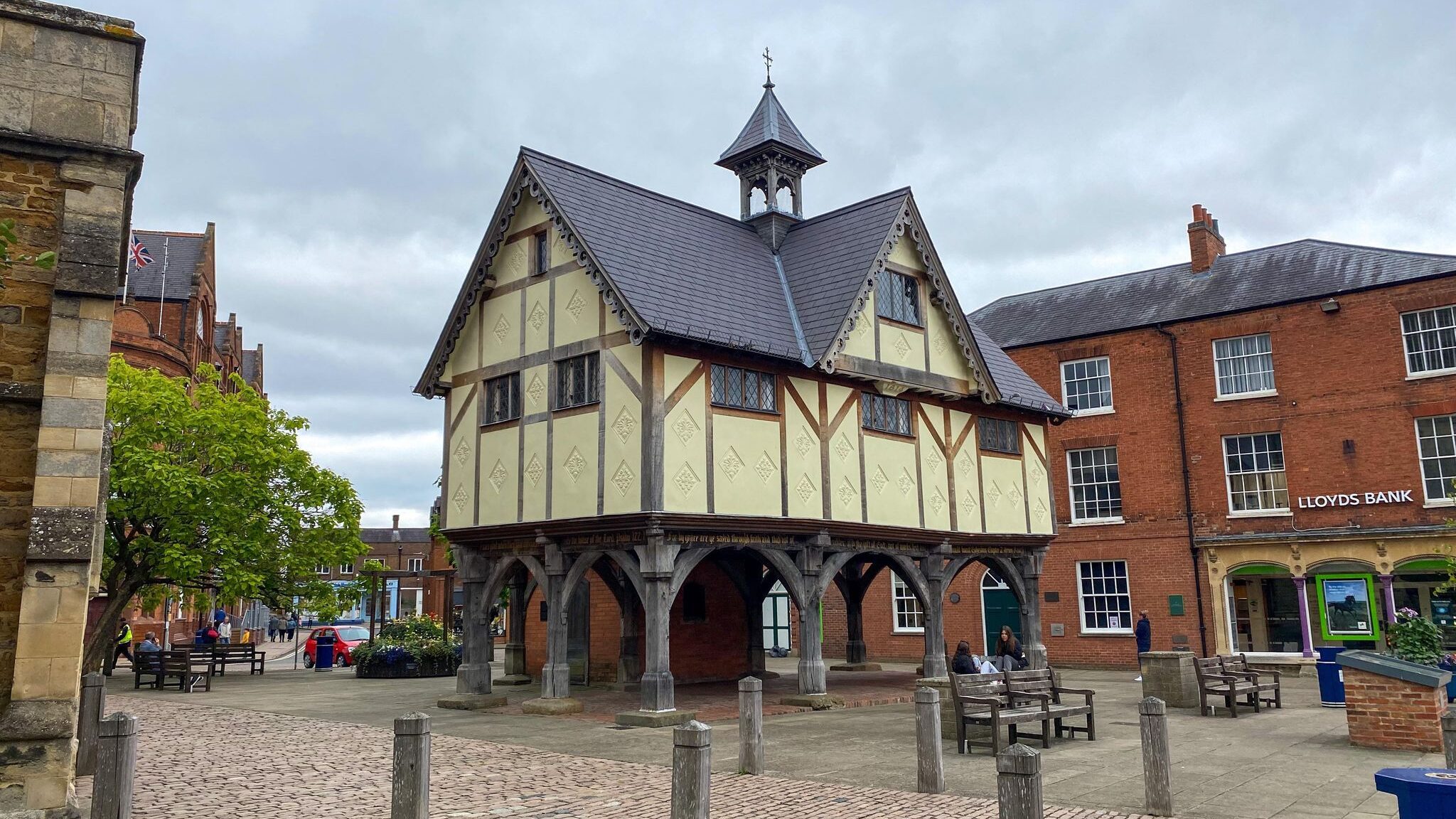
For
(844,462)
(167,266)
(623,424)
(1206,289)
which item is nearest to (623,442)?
(623,424)

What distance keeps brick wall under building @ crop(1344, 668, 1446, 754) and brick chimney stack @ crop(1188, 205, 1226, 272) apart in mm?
19168

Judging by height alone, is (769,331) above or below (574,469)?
above

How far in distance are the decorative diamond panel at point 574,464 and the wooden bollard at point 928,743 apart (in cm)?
826

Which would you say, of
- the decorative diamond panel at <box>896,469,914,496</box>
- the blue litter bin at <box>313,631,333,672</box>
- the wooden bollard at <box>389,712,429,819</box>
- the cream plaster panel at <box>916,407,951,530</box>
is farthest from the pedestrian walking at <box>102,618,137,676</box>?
the wooden bollard at <box>389,712,429,819</box>

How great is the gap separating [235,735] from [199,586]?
1340 cm

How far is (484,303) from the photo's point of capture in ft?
64.2

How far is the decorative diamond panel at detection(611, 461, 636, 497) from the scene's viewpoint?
52.3 feet

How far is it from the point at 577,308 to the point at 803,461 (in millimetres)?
4655

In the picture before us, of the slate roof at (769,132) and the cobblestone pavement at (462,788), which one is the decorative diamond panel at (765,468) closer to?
the cobblestone pavement at (462,788)

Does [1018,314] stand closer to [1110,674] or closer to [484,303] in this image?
[1110,674]

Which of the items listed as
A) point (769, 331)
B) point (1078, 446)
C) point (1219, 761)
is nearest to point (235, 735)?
point (769, 331)

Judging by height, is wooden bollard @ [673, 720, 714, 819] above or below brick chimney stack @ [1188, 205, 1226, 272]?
below

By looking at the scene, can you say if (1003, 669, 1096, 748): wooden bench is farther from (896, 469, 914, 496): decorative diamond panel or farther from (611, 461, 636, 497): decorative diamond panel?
(896, 469, 914, 496): decorative diamond panel

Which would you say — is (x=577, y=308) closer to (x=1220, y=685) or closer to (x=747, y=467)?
(x=747, y=467)
